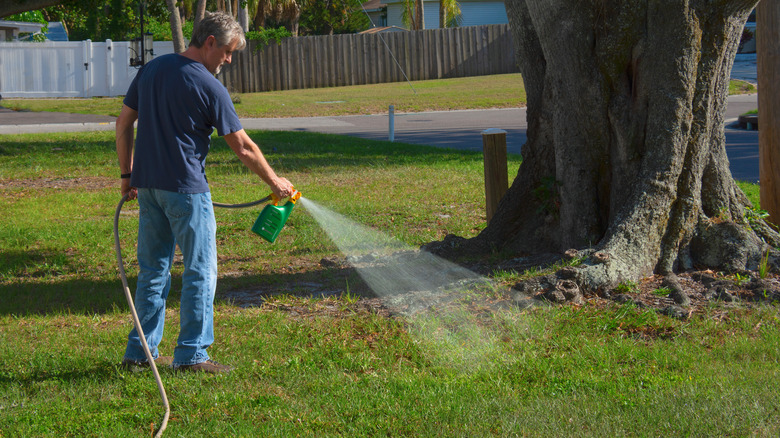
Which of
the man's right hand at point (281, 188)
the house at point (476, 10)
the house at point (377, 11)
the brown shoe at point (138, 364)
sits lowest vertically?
the brown shoe at point (138, 364)

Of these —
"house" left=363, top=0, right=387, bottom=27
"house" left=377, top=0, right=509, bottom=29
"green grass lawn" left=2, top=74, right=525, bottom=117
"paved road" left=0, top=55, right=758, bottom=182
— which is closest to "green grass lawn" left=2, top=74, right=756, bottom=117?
"green grass lawn" left=2, top=74, right=525, bottom=117

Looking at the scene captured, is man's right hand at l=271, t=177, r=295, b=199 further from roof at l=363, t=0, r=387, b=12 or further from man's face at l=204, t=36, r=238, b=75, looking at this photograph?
roof at l=363, t=0, r=387, b=12

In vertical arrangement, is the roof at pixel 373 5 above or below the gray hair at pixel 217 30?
above

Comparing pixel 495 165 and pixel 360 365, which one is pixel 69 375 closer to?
pixel 360 365

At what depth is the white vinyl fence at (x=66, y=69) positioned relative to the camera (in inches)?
1103

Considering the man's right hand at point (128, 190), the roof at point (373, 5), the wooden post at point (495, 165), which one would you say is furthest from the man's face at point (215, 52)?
the roof at point (373, 5)

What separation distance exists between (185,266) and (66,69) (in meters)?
27.4

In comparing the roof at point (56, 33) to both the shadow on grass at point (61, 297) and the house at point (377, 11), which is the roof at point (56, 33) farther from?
the shadow on grass at point (61, 297)

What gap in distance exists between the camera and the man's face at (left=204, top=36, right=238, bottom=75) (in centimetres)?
382

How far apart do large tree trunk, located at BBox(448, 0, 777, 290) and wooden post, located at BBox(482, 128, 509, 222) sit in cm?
100

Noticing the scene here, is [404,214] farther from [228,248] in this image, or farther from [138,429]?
[138,429]

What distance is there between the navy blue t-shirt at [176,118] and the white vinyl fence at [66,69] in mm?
25897

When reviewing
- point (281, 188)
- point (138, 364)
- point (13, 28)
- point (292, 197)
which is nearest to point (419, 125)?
point (292, 197)

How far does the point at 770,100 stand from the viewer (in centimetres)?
631
